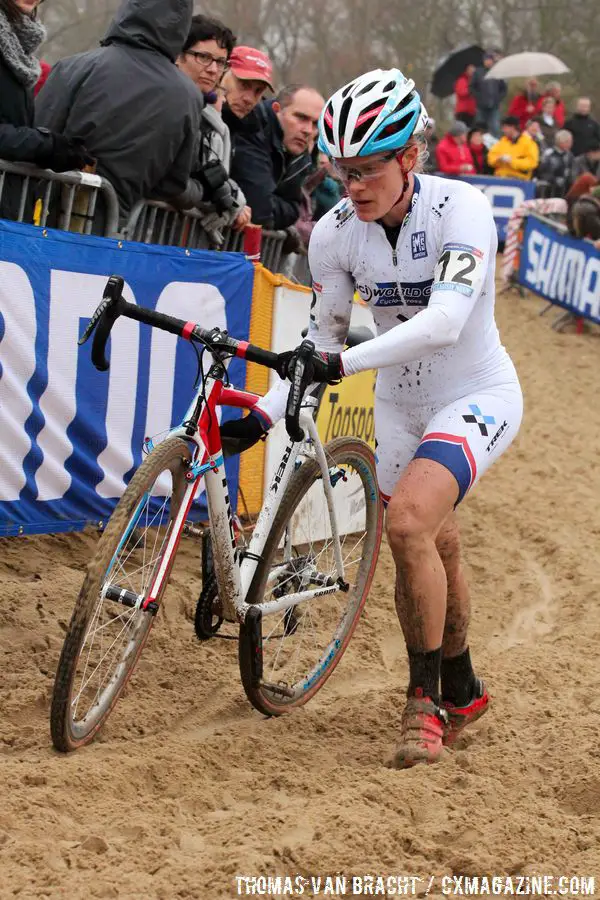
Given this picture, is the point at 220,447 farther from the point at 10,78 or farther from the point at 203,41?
the point at 203,41

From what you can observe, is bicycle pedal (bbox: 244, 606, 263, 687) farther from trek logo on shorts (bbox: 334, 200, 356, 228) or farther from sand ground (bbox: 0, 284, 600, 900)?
trek logo on shorts (bbox: 334, 200, 356, 228)

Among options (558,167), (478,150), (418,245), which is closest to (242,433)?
(418,245)

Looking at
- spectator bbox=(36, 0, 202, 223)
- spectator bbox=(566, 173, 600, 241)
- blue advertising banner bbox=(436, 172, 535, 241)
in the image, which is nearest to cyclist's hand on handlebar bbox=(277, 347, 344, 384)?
spectator bbox=(36, 0, 202, 223)

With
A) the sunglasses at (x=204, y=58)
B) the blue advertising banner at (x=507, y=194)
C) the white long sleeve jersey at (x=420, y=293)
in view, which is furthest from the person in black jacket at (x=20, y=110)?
the blue advertising banner at (x=507, y=194)

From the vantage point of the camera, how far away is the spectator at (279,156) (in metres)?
7.13

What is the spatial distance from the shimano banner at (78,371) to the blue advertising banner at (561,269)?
9797 mm

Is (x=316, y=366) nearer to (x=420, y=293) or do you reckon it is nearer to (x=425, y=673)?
(x=420, y=293)

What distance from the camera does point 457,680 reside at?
456 cm

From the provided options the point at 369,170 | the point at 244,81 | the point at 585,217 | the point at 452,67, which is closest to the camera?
the point at 369,170

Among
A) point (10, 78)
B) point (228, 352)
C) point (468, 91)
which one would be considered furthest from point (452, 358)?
point (468, 91)

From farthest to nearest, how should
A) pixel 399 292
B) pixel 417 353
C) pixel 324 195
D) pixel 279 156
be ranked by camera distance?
1. pixel 324 195
2. pixel 279 156
3. pixel 399 292
4. pixel 417 353

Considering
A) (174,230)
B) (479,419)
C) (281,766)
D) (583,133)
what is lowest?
(281,766)

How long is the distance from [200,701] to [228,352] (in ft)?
5.10

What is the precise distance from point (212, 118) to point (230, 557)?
3.46 metres
